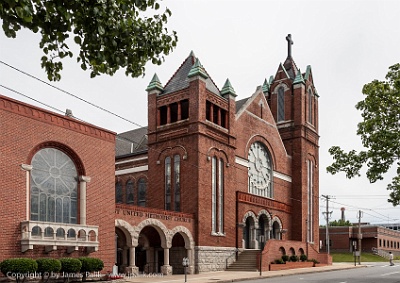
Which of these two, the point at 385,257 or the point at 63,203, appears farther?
the point at 385,257

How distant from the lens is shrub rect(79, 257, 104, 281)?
25.3 meters

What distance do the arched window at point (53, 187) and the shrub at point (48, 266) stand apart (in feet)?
7.09

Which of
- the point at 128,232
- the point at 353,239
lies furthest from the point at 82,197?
the point at 353,239

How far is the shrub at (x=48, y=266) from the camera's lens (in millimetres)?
23219

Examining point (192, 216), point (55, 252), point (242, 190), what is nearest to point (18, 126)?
point (55, 252)

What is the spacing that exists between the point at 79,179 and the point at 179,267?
486 inches

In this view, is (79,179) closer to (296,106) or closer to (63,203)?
(63,203)

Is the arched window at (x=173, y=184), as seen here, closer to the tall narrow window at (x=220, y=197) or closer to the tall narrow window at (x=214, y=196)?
the tall narrow window at (x=214, y=196)

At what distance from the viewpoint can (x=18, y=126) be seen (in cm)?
2398

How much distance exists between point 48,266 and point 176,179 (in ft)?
51.3

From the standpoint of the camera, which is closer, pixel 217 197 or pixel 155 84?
pixel 217 197

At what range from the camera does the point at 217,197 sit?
38500mm

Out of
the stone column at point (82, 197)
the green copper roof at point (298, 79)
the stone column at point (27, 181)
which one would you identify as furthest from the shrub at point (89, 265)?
the green copper roof at point (298, 79)

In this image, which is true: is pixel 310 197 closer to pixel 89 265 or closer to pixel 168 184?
pixel 168 184
